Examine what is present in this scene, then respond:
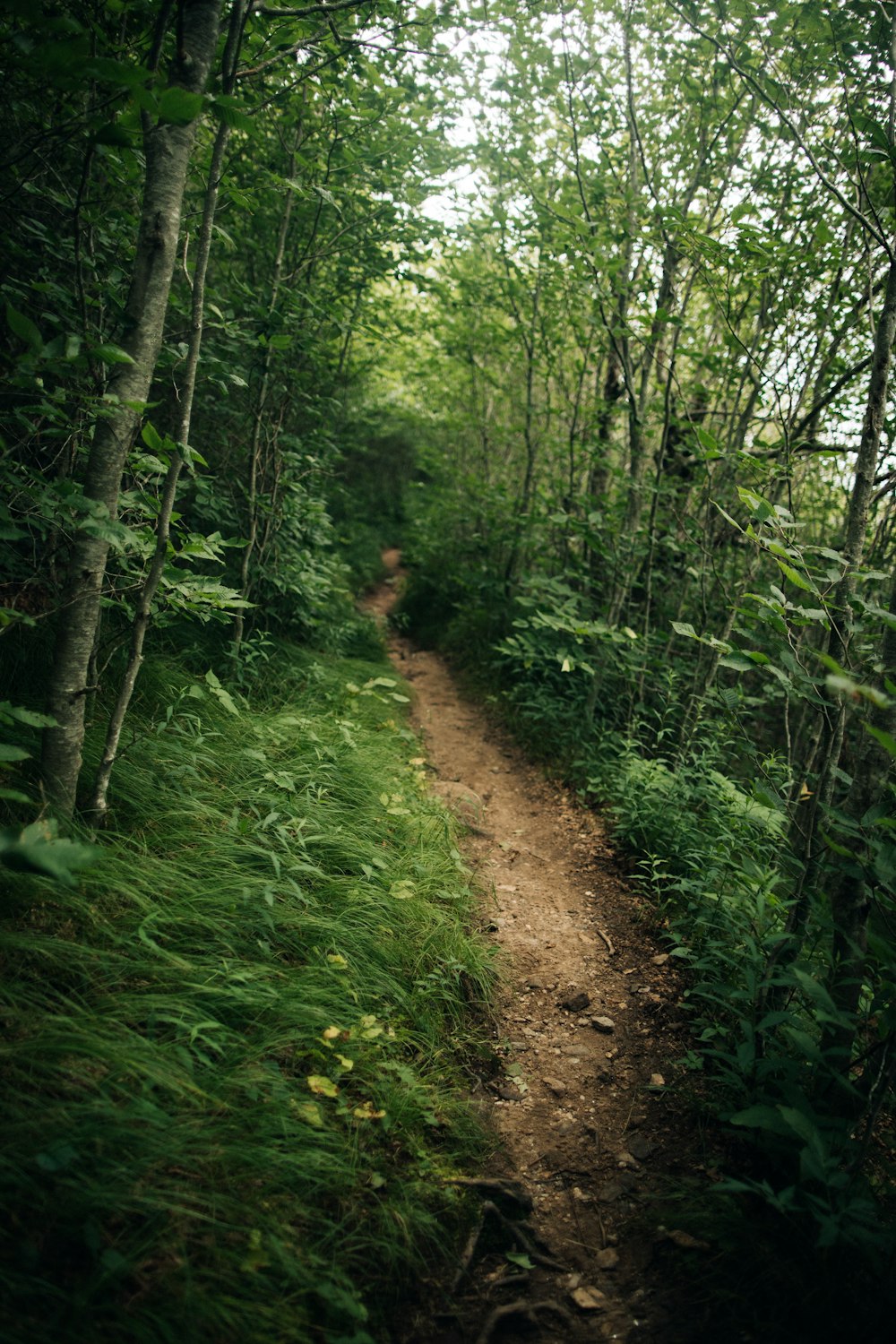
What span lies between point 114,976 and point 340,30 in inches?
210

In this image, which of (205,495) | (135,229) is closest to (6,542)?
(205,495)

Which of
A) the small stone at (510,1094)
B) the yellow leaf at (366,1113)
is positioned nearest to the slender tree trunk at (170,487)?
the yellow leaf at (366,1113)

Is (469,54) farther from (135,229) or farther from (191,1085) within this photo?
(191,1085)

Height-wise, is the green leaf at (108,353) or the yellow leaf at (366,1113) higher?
the green leaf at (108,353)

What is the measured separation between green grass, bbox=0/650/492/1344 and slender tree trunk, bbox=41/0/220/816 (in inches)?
28.9

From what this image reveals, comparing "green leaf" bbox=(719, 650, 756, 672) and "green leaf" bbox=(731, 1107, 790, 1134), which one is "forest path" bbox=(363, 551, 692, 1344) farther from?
"green leaf" bbox=(719, 650, 756, 672)

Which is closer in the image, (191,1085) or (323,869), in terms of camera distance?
(191,1085)

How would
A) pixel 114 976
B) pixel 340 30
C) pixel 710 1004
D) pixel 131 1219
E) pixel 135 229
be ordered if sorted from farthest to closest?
pixel 340 30 → pixel 135 229 → pixel 710 1004 → pixel 114 976 → pixel 131 1219

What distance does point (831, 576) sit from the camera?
2148mm

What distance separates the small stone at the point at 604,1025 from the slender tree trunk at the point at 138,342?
2772 millimetres

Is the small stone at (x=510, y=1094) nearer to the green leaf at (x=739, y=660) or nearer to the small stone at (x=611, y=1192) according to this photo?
the small stone at (x=611, y=1192)

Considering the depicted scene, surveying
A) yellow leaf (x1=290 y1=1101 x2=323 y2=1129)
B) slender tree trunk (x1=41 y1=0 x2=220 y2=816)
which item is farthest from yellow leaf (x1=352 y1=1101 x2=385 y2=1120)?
slender tree trunk (x1=41 y1=0 x2=220 y2=816)

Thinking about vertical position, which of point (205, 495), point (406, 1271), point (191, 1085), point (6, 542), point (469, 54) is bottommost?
point (406, 1271)

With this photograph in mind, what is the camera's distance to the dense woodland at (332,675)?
5.83 ft
